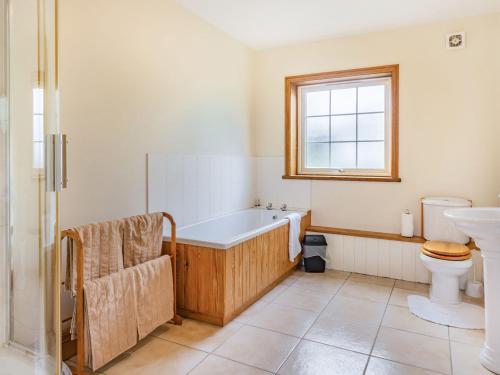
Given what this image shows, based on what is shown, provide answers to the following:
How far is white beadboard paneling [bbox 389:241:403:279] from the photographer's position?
3424 mm

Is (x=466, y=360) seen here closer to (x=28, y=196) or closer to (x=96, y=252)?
(x=96, y=252)

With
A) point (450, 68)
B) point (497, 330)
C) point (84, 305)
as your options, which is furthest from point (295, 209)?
point (84, 305)

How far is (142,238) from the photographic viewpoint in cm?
223

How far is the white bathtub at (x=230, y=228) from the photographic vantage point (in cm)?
250

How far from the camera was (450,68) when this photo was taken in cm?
327

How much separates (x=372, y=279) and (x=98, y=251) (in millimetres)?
2579

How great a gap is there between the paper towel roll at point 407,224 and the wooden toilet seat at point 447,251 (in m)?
0.41

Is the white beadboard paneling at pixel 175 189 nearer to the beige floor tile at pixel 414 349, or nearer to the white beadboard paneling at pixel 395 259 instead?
the beige floor tile at pixel 414 349

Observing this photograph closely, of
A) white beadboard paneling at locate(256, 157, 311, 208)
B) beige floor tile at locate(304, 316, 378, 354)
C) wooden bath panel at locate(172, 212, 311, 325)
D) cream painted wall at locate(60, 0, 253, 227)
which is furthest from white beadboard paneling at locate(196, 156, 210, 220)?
beige floor tile at locate(304, 316, 378, 354)

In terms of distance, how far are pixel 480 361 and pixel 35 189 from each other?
2416mm

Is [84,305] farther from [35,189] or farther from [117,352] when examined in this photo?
[35,189]

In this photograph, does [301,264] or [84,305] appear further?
[301,264]

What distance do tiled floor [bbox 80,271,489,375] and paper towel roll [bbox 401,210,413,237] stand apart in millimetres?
694

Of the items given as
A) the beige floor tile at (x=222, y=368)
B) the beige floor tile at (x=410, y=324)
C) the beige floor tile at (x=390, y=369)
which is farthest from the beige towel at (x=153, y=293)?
the beige floor tile at (x=410, y=324)
